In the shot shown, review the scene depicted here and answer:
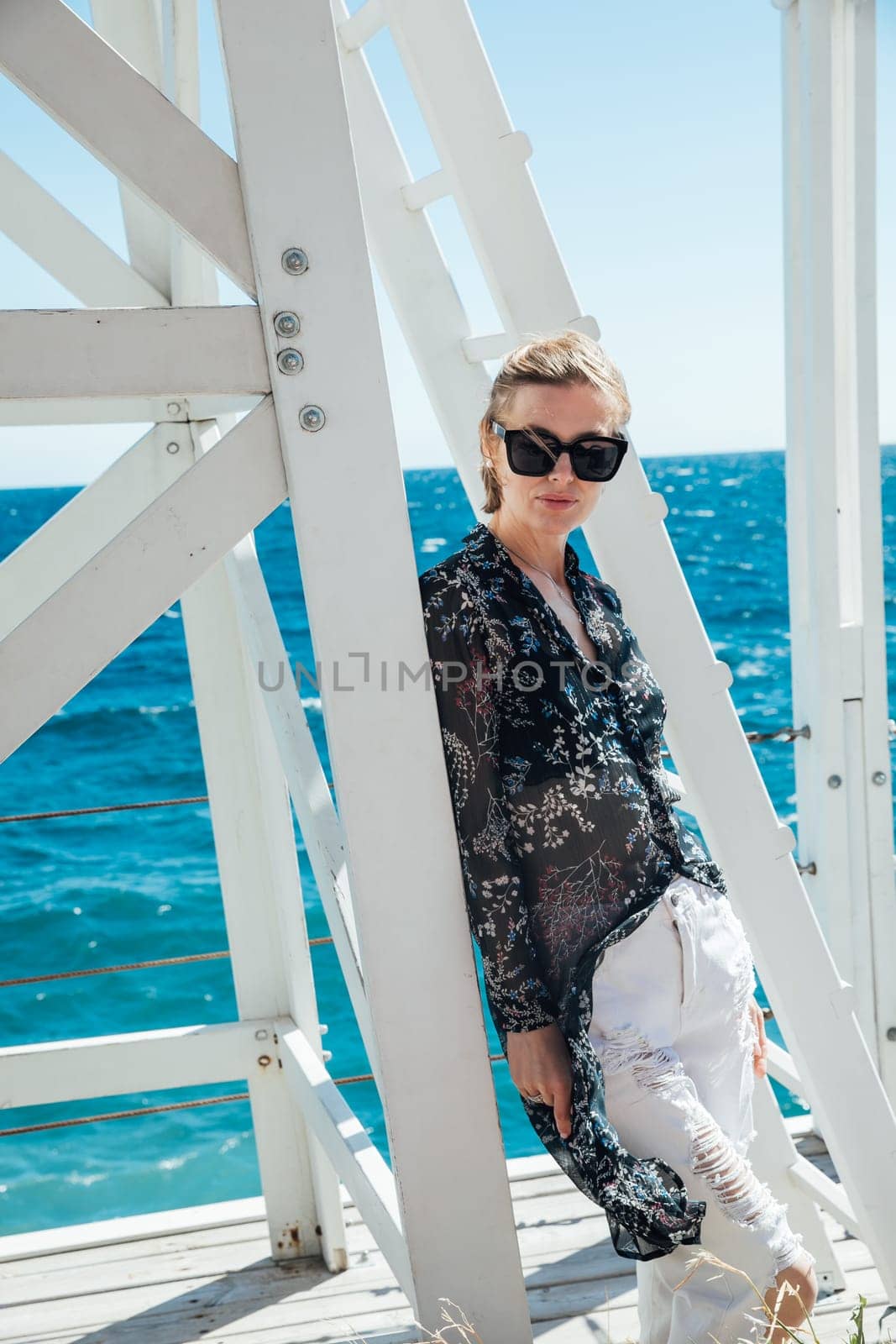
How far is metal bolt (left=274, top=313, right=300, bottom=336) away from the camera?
121cm

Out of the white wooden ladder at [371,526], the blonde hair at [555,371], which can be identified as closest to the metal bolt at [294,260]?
the white wooden ladder at [371,526]

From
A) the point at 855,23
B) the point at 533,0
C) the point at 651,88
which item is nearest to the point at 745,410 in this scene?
the point at 651,88

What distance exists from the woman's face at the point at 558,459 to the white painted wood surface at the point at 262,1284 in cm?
127

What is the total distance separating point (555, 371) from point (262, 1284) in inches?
72.2

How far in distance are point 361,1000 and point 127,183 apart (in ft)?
3.08

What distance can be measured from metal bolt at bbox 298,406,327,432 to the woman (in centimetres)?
24

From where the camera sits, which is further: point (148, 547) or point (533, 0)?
point (533, 0)

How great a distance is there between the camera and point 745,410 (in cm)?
4909

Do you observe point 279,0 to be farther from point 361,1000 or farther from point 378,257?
point 361,1000

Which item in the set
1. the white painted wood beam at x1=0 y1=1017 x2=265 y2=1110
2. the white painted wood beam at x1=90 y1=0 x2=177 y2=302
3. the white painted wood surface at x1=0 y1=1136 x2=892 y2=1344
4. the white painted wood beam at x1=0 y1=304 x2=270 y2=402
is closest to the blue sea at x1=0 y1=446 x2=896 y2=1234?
the white painted wood beam at x1=0 y1=304 x2=270 y2=402

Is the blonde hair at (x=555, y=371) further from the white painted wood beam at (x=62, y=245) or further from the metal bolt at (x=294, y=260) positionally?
the white painted wood beam at (x=62, y=245)

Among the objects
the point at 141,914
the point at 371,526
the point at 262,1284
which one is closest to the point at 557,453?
the point at 371,526

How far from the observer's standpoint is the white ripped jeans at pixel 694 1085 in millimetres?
1368

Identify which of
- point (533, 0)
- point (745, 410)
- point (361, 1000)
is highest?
point (533, 0)
